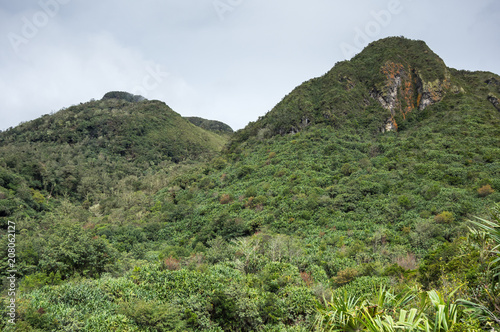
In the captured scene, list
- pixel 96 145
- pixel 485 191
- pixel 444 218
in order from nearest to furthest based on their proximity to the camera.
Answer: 1. pixel 444 218
2. pixel 485 191
3. pixel 96 145

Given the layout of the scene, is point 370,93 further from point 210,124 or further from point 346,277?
point 210,124

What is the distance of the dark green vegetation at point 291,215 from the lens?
38.0 feet

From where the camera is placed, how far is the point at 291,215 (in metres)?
34.6

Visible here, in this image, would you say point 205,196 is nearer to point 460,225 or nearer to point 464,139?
point 460,225

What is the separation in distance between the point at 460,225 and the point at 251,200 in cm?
2388

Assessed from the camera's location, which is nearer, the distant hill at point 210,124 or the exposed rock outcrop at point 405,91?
the exposed rock outcrop at point 405,91

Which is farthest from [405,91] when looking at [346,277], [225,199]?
[346,277]

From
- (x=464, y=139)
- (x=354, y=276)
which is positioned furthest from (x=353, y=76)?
(x=354, y=276)

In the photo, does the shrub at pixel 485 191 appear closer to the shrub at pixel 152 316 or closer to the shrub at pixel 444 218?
the shrub at pixel 444 218

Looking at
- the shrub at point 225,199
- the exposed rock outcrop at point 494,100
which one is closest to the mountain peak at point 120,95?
the shrub at point 225,199

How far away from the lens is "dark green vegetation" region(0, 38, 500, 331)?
11.6m

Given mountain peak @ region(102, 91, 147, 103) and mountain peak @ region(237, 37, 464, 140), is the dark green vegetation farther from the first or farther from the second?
mountain peak @ region(102, 91, 147, 103)

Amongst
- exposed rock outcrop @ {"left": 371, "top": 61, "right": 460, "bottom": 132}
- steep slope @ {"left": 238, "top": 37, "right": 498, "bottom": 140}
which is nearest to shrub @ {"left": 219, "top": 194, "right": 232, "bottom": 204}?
steep slope @ {"left": 238, "top": 37, "right": 498, "bottom": 140}

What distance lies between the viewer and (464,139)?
45125 mm
